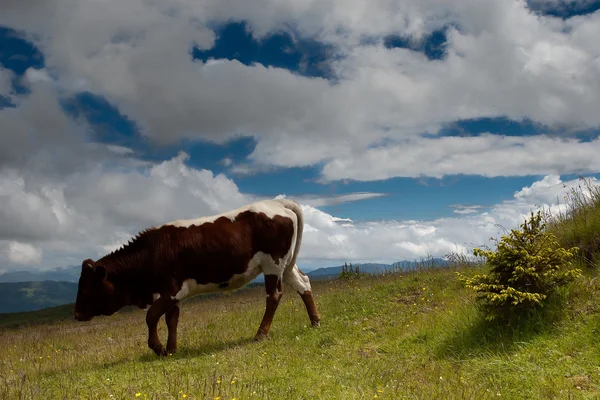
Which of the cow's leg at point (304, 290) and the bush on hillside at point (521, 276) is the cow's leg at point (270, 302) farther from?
the bush on hillside at point (521, 276)

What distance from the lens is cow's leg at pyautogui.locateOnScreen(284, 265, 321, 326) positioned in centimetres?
1296

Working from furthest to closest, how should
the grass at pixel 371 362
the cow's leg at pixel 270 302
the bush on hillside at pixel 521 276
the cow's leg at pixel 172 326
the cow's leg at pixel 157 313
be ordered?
the cow's leg at pixel 270 302
the cow's leg at pixel 172 326
the cow's leg at pixel 157 313
the bush on hillside at pixel 521 276
the grass at pixel 371 362

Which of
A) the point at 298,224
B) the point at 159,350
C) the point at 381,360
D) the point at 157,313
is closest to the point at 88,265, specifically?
the point at 157,313

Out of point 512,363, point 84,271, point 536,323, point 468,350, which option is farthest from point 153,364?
point 536,323

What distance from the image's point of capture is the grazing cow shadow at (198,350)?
10781 mm

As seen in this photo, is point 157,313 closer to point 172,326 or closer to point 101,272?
point 172,326

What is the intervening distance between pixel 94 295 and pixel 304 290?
17.2 ft

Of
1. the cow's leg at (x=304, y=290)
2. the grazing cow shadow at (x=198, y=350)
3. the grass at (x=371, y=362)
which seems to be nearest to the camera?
the grass at (x=371, y=362)

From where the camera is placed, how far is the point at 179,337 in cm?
1396

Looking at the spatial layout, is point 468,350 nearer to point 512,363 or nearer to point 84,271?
point 512,363

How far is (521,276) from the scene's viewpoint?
29.3 ft

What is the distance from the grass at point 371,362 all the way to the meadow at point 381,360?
24 millimetres

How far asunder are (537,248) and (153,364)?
25.8ft

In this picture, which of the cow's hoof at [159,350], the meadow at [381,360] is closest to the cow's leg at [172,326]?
the cow's hoof at [159,350]
